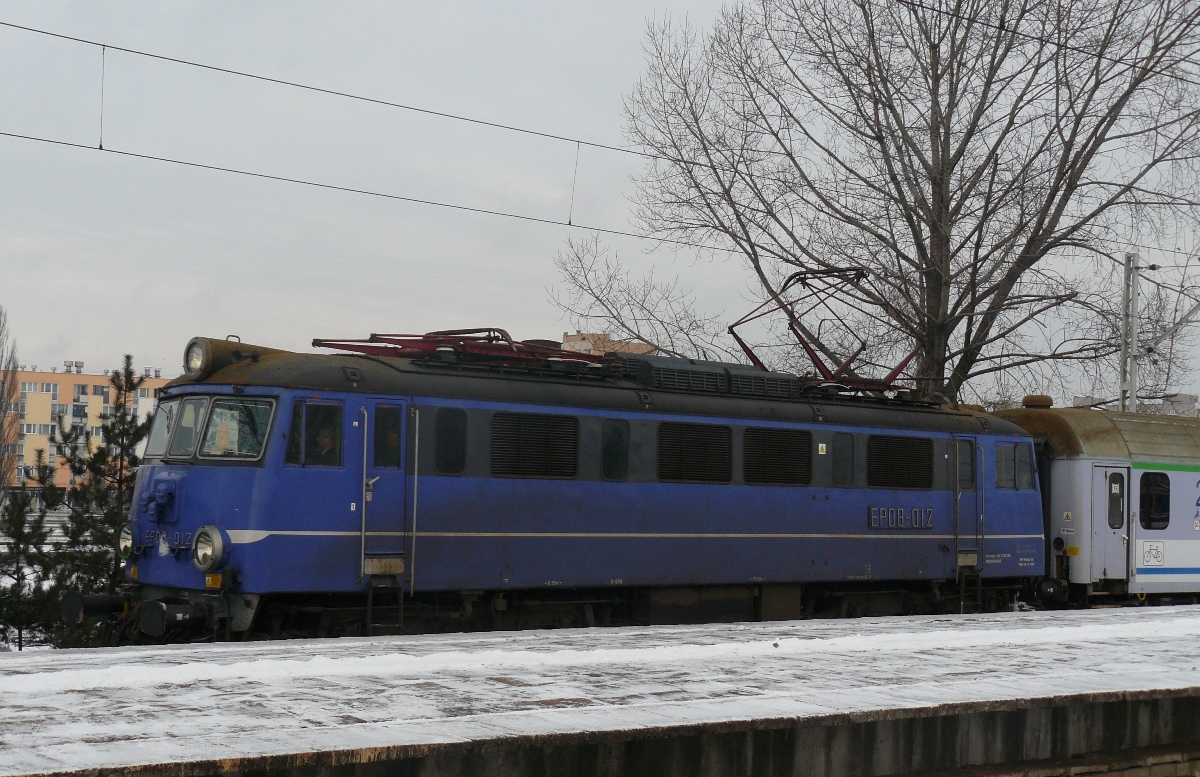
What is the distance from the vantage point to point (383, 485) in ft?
→ 40.5

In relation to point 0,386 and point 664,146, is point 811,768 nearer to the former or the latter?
point 664,146

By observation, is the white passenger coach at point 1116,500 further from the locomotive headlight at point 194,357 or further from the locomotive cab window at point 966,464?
the locomotive headlight at point 194,357

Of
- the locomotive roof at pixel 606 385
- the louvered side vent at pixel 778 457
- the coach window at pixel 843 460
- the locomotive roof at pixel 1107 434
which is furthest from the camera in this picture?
the locomotive roof at pixel 1107 434

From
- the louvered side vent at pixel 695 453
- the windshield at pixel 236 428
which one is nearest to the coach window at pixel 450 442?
the windshield at pixel 236 428

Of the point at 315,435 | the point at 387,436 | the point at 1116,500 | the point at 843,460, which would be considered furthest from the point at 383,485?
the point at 1116,500

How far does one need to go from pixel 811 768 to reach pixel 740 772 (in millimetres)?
495

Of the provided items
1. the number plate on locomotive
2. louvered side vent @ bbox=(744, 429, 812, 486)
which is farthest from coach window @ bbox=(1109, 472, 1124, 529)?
louvered side vent @ bbox=(744, 429, 812, 486)

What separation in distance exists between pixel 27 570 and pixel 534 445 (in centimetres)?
849

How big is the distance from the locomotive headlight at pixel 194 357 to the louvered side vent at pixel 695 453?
5.09 metres

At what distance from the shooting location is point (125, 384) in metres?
18.6

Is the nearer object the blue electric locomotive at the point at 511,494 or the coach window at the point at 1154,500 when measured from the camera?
the blue electric locomotive at the point at 511,494

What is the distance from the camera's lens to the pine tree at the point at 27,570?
52.7 feet

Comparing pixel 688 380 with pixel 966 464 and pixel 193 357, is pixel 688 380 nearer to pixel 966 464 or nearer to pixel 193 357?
pixel 966 464

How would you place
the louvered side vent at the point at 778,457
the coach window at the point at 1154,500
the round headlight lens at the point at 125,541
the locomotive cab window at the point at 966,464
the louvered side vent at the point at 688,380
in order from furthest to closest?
the coach window at the point at 1154,500 < the locomotive cab window at the point at 966,464 < the louvered side vent at the point at 778,457 < the louvered side vent at the point at 688,380 < the round headlight lens at the point at 125,541
